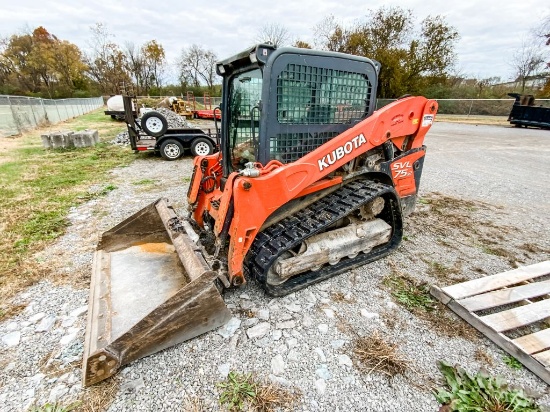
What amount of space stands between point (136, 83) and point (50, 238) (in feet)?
169

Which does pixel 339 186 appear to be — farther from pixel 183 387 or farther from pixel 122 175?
pixel 122 175

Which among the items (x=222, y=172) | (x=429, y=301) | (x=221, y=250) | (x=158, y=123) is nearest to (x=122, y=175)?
(x=158, y=123)

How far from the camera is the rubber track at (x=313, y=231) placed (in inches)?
101

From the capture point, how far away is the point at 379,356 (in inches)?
83.8

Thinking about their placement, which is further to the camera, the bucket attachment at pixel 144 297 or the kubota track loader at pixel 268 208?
the kubota track loader at pixel 268 208

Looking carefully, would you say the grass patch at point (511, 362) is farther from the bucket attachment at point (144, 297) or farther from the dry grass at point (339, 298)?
the bucket attachment at point (144, 297)

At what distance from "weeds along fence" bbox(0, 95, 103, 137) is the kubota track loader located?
15089 mm

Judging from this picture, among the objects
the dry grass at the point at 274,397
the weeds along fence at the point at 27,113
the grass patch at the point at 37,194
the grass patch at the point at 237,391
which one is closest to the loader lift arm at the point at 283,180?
the grass patch at the point at 237,391

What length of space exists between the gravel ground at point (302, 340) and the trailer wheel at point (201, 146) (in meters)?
5.26

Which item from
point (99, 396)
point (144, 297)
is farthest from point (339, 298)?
point (99, 396)

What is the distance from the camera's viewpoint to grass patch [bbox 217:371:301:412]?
5.91 feet

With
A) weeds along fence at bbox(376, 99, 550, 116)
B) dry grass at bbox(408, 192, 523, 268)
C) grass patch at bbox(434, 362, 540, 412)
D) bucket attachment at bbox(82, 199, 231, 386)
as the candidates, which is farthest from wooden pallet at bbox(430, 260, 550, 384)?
weeds along fence at bbox(376, 99, 550, 116)

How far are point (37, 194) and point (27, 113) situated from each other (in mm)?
13608

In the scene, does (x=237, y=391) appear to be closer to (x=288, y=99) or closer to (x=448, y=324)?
(x=448, y=324)
